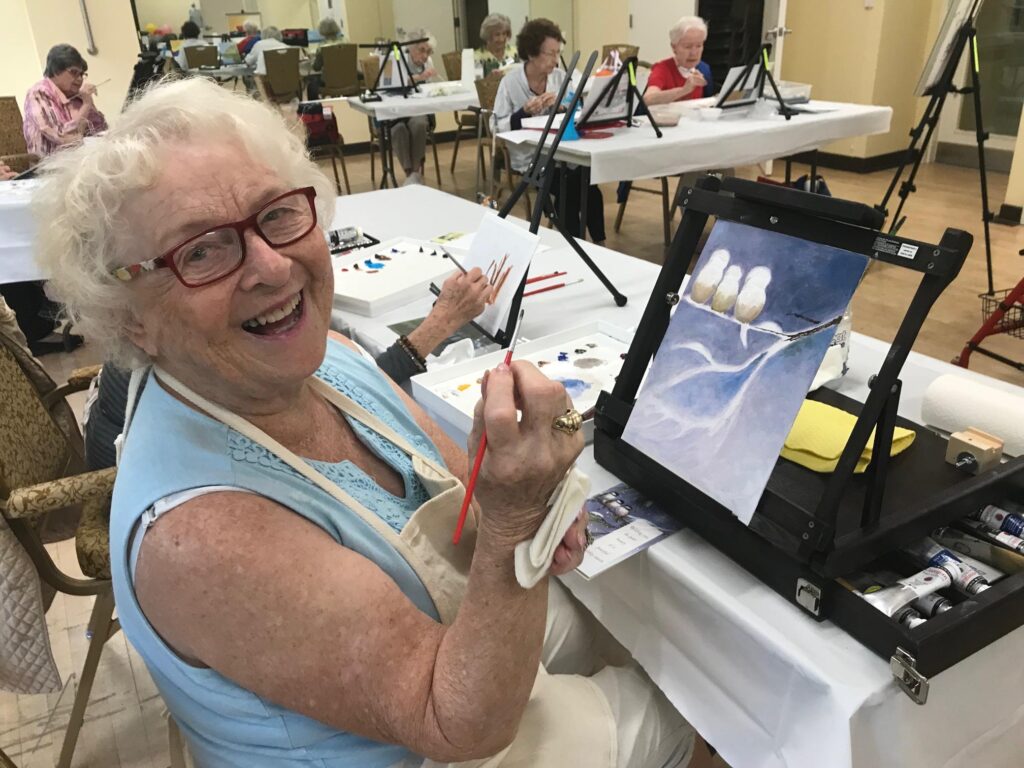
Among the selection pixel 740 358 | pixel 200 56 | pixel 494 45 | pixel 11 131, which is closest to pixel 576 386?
pixel 740 358

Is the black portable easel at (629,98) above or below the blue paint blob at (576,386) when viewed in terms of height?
above

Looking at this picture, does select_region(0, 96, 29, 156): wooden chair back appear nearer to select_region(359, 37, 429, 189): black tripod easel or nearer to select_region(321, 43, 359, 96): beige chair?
select_region(359, 37, 429, 189): black tripod easel

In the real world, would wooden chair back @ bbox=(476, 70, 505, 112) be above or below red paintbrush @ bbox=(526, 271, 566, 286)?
above

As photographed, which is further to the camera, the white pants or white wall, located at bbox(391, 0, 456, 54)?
white wall, located at bbox(391, 0, 456, 54)

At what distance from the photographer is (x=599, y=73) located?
114 inches

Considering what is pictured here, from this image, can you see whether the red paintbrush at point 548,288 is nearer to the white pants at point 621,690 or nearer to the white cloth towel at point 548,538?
the white pants at point 621,690

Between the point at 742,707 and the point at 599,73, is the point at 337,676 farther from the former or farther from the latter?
the point at 599,73

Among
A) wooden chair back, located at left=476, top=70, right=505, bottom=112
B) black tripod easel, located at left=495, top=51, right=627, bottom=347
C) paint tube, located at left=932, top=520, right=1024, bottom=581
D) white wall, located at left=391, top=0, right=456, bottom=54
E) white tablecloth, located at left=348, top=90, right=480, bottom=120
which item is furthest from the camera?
white wall, located at left=391, top=0, right=456, bottom=54

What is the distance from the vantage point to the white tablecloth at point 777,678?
0.78 metres

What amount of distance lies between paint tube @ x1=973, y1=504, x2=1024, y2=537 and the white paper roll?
6.8 inches

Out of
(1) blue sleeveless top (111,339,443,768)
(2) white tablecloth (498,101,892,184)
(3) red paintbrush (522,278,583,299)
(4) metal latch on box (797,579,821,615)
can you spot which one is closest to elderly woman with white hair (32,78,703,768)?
(1) blue sleeveless top (111,339,443,768)

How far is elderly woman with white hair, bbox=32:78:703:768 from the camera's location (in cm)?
74

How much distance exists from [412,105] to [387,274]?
155 inches

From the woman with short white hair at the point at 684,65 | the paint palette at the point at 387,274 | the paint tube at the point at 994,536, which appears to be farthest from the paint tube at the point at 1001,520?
the woman with short white hair at the point at 684,65
